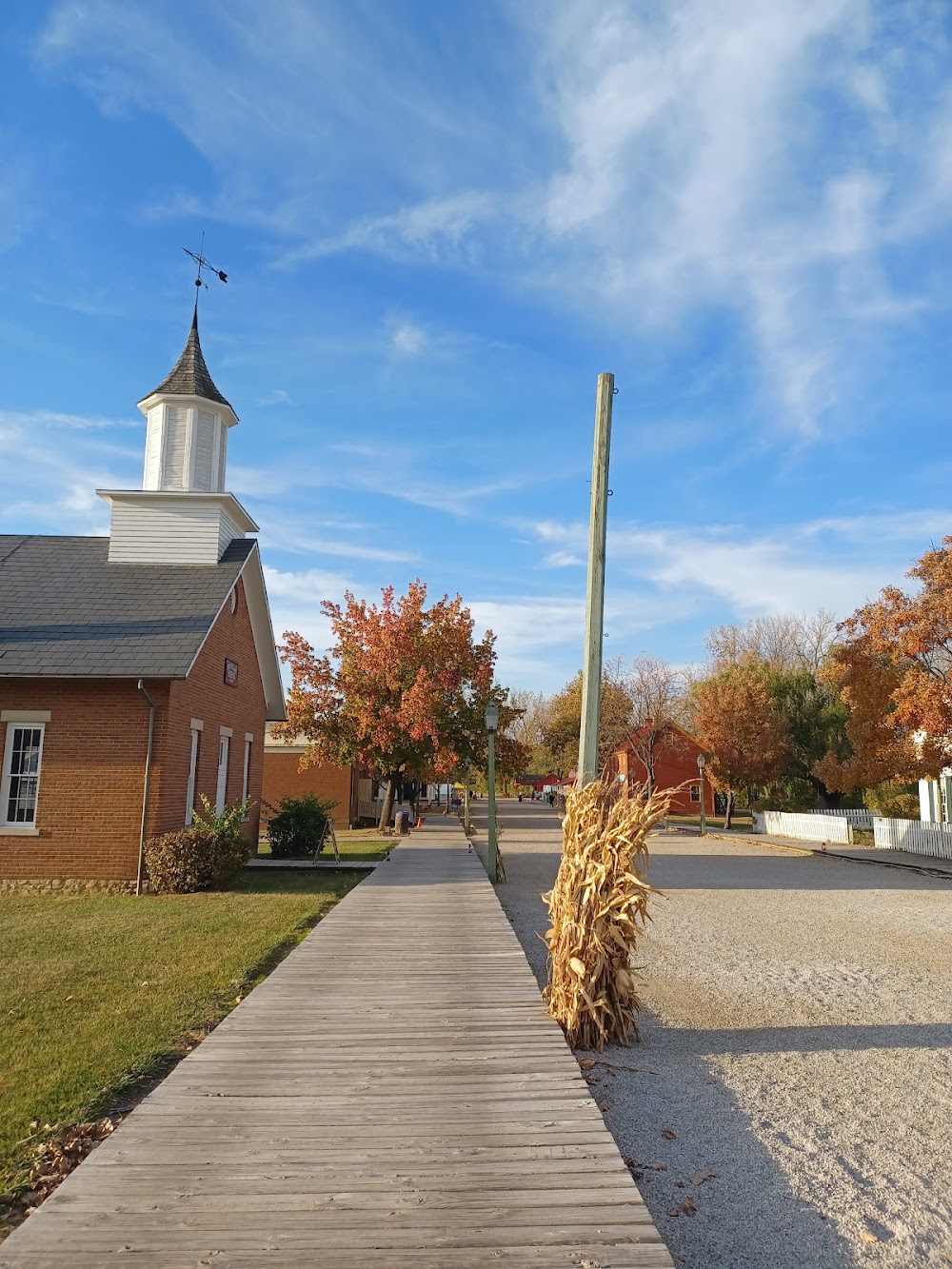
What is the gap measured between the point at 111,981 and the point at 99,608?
30.7 feet

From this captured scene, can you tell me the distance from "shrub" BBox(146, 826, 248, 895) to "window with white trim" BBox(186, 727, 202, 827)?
1.45m

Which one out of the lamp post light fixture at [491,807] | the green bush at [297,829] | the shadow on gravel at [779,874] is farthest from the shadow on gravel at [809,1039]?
the green bush at [297,829]

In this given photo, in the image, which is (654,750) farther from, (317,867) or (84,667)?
(84,667)

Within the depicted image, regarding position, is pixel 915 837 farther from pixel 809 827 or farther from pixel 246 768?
pixel 246 768

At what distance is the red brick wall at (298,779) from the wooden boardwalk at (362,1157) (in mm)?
24183

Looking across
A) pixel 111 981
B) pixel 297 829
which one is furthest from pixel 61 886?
pixel 111 981

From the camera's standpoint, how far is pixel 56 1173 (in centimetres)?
419

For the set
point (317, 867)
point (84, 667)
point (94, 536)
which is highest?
point (94, 536)

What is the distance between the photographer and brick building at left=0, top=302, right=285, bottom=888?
564 inches

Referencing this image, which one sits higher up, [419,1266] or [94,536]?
[94,536]

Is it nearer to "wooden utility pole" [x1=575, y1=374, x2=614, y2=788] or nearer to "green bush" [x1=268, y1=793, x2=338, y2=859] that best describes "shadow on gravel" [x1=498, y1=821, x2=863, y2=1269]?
"wooden utility pole" [x1=575, y1=374, x2=614, y2=788]

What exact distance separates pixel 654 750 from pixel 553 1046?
42.1m

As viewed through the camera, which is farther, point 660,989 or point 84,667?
point 84,667

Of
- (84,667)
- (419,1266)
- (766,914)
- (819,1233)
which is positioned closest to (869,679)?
(766,914)
